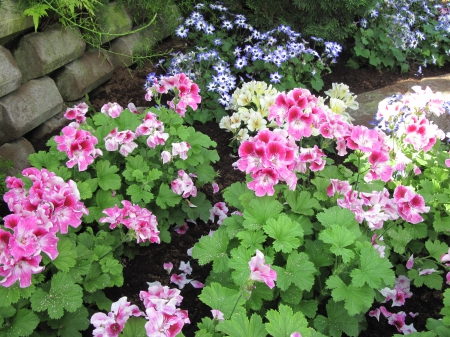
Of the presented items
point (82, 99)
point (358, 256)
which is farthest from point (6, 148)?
point (358, 256)

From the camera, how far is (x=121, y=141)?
267 cm

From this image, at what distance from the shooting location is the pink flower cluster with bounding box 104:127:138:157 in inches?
105

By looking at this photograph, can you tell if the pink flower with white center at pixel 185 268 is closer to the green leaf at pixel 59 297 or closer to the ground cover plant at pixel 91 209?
the ground cover plant at pixel 91 209

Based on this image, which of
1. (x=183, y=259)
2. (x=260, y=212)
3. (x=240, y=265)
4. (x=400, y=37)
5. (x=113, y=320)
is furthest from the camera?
(x=400, y=37)

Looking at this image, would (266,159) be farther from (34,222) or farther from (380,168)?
(34,222)

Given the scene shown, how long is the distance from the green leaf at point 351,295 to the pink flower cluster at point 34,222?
46.6 inches

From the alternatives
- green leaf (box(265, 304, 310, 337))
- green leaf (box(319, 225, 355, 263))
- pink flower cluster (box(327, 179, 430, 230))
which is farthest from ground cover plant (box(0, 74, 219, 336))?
pink flower cluster (box(327, 179, 430, 230))

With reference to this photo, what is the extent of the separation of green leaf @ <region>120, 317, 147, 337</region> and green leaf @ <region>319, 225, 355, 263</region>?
0.86 meters

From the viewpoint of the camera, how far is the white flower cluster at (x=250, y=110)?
352cm

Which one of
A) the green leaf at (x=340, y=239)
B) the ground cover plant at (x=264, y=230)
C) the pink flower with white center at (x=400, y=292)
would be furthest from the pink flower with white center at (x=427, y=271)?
the green leaf at (x=340, y=239)

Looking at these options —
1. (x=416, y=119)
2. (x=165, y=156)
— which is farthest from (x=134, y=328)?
(x=416, y=119)

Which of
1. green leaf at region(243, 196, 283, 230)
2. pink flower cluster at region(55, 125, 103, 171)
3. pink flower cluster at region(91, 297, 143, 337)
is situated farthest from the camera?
pink flower cluster at region(55, 125, 103, 171)

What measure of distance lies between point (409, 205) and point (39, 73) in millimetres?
2635

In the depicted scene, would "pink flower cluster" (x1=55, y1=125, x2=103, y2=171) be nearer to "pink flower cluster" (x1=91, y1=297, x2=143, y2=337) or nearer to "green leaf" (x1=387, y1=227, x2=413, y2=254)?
"pink flower cluster" (x1=91, y1=297, x2=143, y2=337)
